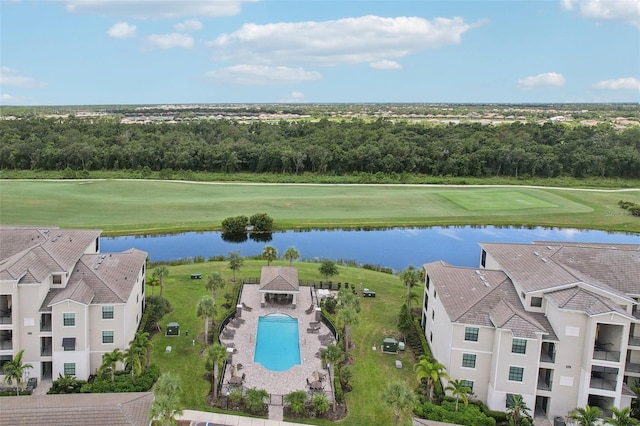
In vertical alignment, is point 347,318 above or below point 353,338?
above

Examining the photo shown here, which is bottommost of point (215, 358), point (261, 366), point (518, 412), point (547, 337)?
point (261, 366)

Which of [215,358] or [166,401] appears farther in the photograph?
[215,358]

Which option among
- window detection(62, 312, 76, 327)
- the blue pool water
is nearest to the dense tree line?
the blue pool water

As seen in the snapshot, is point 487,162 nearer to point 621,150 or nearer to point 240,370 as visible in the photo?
point 621,150

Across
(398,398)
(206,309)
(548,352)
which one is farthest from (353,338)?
(548,352)

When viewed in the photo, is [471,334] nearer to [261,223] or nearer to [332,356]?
[332,356]

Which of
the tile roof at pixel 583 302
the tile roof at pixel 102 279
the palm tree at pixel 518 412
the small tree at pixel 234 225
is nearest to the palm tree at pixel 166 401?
the tile roof at pixel 102 279

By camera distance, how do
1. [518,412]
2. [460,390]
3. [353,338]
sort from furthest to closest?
[353,338] → [460,390] → [518,412]

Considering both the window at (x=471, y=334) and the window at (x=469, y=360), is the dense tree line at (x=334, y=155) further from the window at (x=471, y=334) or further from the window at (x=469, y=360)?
the window at (x=469, y=360)
